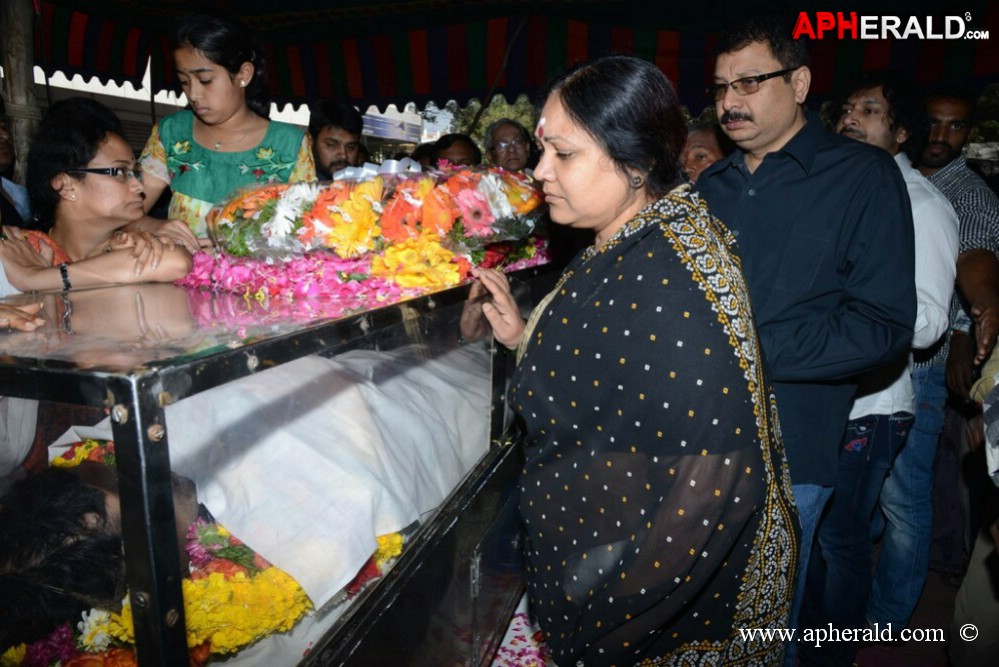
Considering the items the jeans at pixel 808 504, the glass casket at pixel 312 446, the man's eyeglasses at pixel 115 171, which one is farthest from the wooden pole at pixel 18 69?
the jeans at pixel 808 504

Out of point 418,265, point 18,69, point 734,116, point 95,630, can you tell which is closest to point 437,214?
point 418,265

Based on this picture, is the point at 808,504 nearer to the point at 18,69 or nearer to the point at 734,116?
the point at 734,116

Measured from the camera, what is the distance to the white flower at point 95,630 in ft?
3.87

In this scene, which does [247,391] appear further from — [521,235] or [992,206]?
[992,206]

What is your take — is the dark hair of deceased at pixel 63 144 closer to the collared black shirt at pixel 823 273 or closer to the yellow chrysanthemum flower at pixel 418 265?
the yellow chrysanthemum flower at pixel 418 265

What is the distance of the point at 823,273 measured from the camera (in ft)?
6.34

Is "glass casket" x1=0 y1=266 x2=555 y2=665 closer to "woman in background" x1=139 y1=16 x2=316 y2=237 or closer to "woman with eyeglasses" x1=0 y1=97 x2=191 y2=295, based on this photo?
"woman with eyeglasses" x1=0 y1=97 x2=191 y2=295

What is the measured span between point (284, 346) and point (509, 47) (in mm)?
5436

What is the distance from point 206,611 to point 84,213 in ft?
5.21

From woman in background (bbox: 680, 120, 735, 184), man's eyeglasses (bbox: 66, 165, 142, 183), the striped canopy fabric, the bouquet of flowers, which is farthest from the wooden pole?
woman in background (bbox: 680, 120, 735, 184)

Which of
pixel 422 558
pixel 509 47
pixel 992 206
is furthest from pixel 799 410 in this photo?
pixel 509 47

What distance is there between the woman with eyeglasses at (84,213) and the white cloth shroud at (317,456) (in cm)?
71

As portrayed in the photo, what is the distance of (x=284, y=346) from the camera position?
1073 mm

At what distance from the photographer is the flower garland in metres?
1.16
